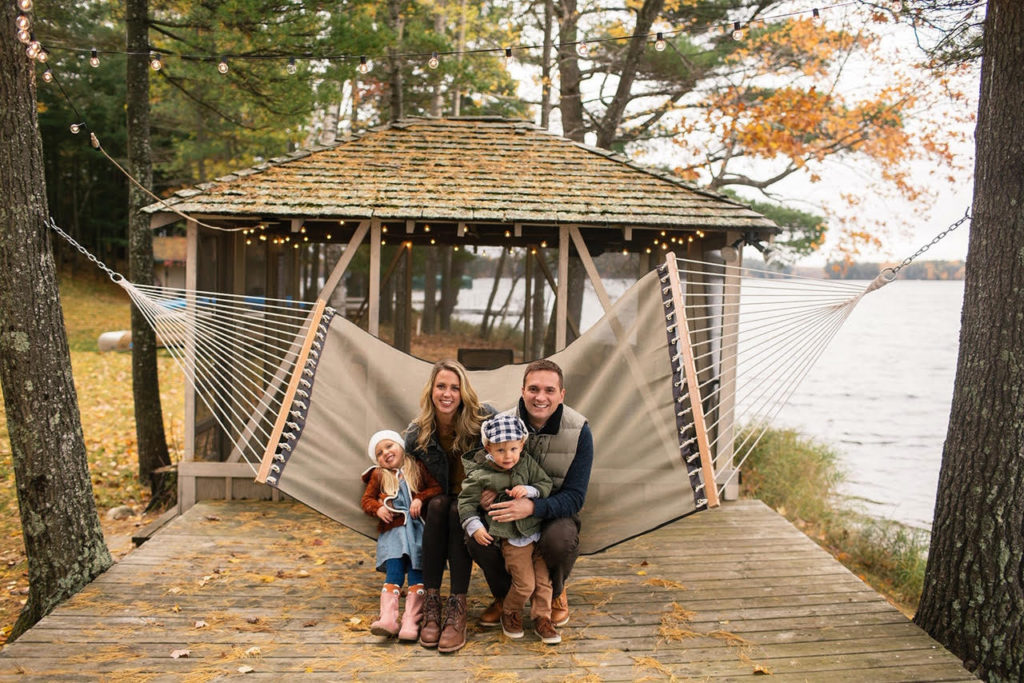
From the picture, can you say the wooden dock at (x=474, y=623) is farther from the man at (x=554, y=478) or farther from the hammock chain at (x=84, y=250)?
the hammock chain at (x=84, y=250)

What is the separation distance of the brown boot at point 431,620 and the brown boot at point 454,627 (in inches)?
1.0

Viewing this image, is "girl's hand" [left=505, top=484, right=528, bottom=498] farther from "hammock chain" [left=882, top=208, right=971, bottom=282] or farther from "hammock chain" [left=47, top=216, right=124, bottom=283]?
"hammock chain" [left=47, top=216, right=124, bottom=283]

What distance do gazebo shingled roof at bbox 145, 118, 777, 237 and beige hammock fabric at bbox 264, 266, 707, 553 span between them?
4.34 feet

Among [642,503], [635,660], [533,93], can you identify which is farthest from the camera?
[533,93]

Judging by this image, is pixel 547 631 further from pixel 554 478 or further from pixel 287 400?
pixel 287 400

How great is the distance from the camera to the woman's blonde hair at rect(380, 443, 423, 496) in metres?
2.93

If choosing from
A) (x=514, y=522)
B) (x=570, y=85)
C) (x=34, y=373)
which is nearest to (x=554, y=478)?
(x=514, y=522)

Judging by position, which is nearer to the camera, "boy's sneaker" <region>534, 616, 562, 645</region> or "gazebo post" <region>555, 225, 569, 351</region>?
"boy's sneaker" <region>534, 616, 562, 645</region>

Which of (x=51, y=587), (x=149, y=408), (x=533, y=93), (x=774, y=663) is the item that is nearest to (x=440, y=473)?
(x=774, y=663)

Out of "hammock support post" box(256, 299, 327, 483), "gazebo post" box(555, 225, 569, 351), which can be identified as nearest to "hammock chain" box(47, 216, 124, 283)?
"hammock support post" box(256, 299, 327, 483)

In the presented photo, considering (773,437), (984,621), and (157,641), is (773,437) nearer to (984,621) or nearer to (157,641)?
(984,621)

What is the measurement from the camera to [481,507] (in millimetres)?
2770

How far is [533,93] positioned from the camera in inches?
489

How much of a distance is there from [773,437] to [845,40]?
4928 millimetres
